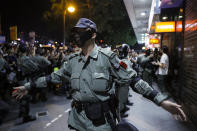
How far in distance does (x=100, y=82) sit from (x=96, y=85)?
59 mm

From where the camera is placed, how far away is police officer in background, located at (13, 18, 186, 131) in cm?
213

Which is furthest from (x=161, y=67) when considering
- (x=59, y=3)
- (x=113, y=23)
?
(x=113, y=23)

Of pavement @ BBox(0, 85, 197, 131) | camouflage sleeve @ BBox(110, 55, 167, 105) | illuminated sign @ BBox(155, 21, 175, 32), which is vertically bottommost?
pavement @ BBox(0, 85, 197, 131)

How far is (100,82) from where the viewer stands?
2141 millimetres

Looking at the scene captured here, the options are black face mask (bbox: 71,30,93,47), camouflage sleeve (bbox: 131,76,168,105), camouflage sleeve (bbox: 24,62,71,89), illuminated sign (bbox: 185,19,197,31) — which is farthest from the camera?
illuminated sign (bbox: 185,19,197,31)

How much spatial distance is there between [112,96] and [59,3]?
21212 millimetres

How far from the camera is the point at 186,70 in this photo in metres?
6.09

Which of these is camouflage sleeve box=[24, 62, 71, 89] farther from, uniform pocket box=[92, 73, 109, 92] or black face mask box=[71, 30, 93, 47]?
uniform pocket box=[92, 73, 109, 92]

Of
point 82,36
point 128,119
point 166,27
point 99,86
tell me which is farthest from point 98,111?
point 166,27

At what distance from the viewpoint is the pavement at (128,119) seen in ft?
16.0

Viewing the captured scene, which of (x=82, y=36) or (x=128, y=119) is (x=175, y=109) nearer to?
(x=82, y=36)

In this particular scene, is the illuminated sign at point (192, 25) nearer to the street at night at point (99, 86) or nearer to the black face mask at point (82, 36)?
the street at night at point (99, 86)

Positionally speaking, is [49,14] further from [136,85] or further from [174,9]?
[136,85]

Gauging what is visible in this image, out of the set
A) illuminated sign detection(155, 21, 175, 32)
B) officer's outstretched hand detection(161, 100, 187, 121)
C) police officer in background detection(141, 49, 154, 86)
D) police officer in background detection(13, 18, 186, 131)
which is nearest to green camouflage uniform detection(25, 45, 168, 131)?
police officer in background detection(13, 18, 186, 131)
